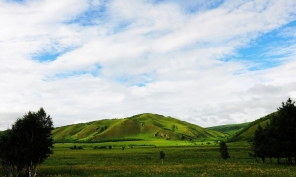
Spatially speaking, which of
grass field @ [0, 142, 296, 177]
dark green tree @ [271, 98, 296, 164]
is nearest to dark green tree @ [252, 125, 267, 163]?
grass field @ [0, 142, 296, 177]

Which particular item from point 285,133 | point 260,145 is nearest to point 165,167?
point 285,133

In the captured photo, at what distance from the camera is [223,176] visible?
141 ft

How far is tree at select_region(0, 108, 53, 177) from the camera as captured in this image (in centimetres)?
4353

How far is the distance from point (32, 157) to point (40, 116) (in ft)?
21.5

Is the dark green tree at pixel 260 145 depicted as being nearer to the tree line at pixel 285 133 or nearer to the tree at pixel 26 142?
the tree line at pixel 285 133

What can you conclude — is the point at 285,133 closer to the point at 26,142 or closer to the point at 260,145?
the point at 260,145

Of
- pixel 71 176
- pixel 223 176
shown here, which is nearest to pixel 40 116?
pixel 71 176

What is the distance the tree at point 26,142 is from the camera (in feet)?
143

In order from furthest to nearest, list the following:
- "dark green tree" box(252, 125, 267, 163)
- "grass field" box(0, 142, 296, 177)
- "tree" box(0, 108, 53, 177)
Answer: "dark green tree" box(252, 125, 267, 163)
"grass field" box(0, 142, 296, 177)
"tree" box(0, 108, 53, 177)

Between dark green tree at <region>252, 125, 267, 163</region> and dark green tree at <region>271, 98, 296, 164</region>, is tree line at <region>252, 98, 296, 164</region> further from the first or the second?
dark green tree at <region>252, 125, 267, 163</region>

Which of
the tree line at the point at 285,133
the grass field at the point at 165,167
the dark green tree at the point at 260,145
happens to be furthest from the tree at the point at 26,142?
the dark green tree at the point at 260,145

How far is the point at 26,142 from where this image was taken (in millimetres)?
44562

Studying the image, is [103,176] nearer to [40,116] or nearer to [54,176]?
[54,176]

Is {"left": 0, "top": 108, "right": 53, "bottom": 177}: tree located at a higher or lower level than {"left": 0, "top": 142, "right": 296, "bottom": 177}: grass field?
higher
